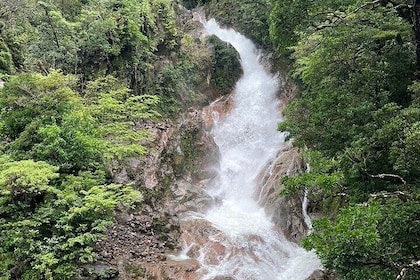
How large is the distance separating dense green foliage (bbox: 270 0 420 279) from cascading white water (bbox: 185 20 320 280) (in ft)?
8.94

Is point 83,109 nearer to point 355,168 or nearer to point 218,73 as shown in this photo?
point 355,168

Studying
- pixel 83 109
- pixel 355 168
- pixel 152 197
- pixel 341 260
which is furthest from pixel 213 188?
pixel 341 260

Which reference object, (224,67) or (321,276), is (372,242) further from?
(224,67)

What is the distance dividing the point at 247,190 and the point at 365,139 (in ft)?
40.4

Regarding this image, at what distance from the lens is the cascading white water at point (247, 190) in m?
13.4

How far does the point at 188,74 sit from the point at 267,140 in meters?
7.16

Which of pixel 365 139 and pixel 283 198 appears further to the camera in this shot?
pixel 283 198

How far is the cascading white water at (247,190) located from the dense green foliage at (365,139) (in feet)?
8.94

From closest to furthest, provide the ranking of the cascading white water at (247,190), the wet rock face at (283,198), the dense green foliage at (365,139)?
the dense green foliage at (365,139)
the cascading white water at (247,190)
the wet rock face at (283,198)

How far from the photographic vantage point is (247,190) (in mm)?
19844

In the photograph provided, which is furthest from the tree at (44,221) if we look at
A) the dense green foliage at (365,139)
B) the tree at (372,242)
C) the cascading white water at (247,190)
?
the cascading white water at (247,190)

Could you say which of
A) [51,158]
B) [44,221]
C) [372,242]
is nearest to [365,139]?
[372,242]

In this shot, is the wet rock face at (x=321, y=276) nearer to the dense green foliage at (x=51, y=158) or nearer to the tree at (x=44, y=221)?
the dense green foliage at (x=51, y=158)

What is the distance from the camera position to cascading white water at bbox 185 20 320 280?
13359 millimetres
